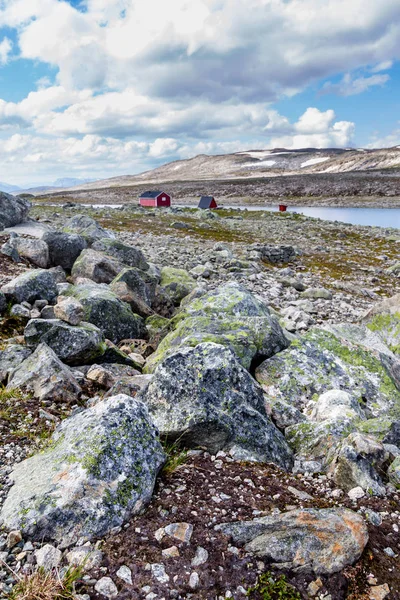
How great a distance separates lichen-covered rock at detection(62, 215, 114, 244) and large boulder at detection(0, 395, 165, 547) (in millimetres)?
16922

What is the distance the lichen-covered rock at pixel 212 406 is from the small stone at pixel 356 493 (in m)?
1.09

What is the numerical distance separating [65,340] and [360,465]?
6.51 meters

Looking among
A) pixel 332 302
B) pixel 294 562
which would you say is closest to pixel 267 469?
pixel 294 562

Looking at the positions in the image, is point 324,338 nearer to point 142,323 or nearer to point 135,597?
point 142,323

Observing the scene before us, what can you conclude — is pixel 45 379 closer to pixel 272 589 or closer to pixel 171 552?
pixel 171 552

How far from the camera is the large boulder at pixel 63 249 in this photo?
17.7 metres

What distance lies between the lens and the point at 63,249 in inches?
699

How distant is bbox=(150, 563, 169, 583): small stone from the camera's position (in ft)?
11.7

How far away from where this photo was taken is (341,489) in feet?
17.0

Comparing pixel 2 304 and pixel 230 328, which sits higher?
pixel 2 304

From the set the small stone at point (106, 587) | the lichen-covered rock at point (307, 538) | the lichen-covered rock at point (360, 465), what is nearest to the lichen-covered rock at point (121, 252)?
the lichen-covered rock at point (360, 465)

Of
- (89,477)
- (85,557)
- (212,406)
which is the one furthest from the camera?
(212,406)

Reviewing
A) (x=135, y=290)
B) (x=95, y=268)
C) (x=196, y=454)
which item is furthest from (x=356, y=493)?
(x=95, y=268)

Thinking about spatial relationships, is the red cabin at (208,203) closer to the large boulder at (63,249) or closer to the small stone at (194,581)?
the large boulder at (63,249)
